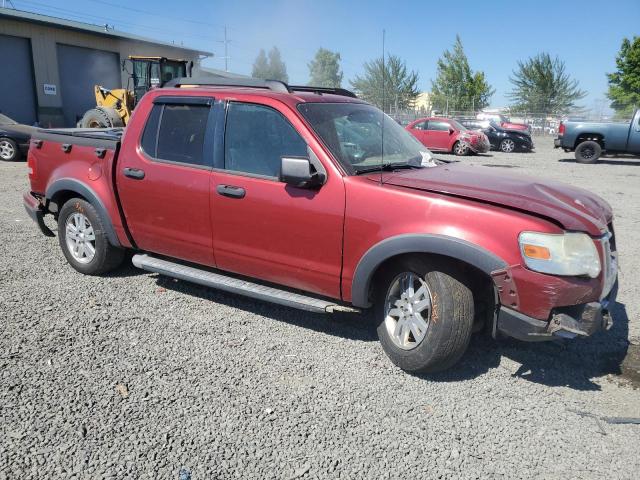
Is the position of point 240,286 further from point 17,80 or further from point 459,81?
point 459,81

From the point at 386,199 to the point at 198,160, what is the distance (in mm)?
1653

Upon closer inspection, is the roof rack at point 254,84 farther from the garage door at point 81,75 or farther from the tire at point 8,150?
the garage door at point 81,75

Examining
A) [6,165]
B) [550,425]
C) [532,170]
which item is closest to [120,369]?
[550,425]

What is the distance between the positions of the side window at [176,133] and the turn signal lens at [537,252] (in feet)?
8.12

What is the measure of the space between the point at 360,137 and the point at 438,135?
1657 centimetres

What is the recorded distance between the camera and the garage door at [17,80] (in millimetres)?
22906

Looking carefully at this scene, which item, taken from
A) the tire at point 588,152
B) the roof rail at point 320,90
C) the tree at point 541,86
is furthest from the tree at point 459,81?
the roof rail at point 320,90

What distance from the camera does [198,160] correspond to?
4148 mm

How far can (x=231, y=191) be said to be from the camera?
3883 millimetres

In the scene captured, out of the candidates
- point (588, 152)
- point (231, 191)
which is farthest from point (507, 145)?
point (231, 191)

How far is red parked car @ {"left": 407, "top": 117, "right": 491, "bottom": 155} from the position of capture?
19.1 m

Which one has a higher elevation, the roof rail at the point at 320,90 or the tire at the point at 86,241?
the roof rail at the point at 320,90

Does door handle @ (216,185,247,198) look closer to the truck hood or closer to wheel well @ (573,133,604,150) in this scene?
the truck hood

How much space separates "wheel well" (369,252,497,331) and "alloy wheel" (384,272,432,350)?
0.43ft
